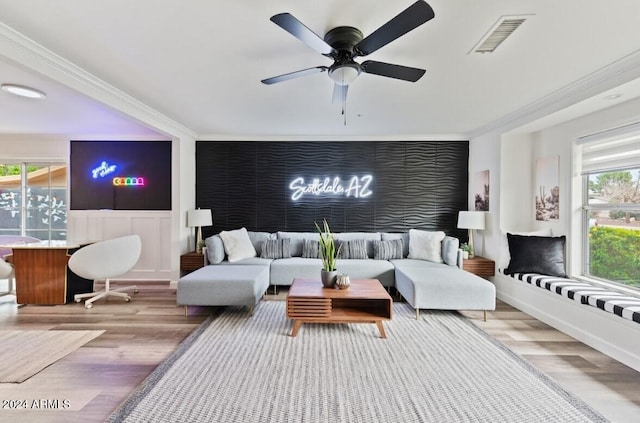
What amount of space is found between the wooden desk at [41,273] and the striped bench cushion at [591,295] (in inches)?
231

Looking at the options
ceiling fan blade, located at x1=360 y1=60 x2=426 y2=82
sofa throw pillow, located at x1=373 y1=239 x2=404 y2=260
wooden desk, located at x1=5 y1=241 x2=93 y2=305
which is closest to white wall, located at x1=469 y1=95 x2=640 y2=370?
sofa throw pillow, located at x1=373 y1=239 x2=404 y2=260

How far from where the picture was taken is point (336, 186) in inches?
205

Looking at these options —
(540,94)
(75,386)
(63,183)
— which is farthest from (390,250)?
(63,183)

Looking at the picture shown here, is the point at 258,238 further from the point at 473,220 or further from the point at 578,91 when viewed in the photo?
the point at 578,91

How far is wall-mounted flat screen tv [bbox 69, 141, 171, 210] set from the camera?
5113 mm

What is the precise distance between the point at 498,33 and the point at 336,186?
3394 mm

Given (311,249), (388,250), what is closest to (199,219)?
(311,249)

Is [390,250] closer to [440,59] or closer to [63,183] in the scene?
[440,59]

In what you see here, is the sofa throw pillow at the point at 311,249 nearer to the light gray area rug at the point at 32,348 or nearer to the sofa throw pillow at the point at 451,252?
the sofa throw pillow at the point at 451,252

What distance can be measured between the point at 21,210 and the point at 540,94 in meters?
8.11

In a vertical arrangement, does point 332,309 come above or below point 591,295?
below

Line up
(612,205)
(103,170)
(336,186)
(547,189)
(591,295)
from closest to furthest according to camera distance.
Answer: (591,295), (612,205), (547,189), (103,170), (336,186)

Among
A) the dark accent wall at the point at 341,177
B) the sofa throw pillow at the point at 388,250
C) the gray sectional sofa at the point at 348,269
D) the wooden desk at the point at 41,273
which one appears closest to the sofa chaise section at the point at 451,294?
the gray sectional sofa at the point at 348,269

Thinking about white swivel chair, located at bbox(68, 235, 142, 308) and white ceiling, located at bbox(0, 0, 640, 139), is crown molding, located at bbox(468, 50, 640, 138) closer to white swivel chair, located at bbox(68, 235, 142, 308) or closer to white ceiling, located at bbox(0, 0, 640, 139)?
white ceiling, located at bbox(0, 0, 640, 139)
